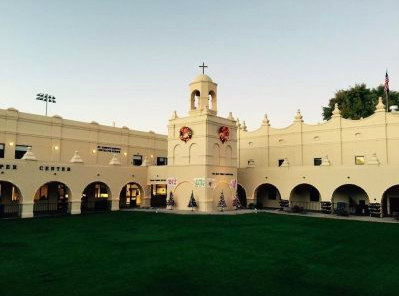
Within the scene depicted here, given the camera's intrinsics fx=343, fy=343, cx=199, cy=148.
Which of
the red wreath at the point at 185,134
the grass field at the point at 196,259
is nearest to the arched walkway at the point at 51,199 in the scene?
the grass field at the point at 196,259

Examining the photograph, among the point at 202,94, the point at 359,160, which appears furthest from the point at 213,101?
the point at 359,160

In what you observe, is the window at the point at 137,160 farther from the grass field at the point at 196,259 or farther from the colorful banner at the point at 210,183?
the grass field at the point at 196,259

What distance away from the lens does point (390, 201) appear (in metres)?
35.8

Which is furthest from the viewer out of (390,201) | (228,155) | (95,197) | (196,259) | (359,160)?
(95,197)

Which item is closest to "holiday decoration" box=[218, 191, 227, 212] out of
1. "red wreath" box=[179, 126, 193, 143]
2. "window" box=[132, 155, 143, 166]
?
"red wreath" box=[179, 126, 193, 143]

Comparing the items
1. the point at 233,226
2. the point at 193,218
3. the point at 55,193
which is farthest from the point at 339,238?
the point at 55,193

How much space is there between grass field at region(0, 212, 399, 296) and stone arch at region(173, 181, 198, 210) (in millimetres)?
11027

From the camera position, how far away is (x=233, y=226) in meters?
26.8

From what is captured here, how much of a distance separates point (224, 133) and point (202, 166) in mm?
4974

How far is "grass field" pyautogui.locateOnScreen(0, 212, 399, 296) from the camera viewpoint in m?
11.9

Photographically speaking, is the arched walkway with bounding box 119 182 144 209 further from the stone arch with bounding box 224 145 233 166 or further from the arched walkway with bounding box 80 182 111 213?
the stone arch with bounding box 224 145 233 166

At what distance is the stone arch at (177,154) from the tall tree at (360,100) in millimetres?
28693

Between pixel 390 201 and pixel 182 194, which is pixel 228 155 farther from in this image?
pixel 390 201

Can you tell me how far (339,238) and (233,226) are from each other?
8002mm
